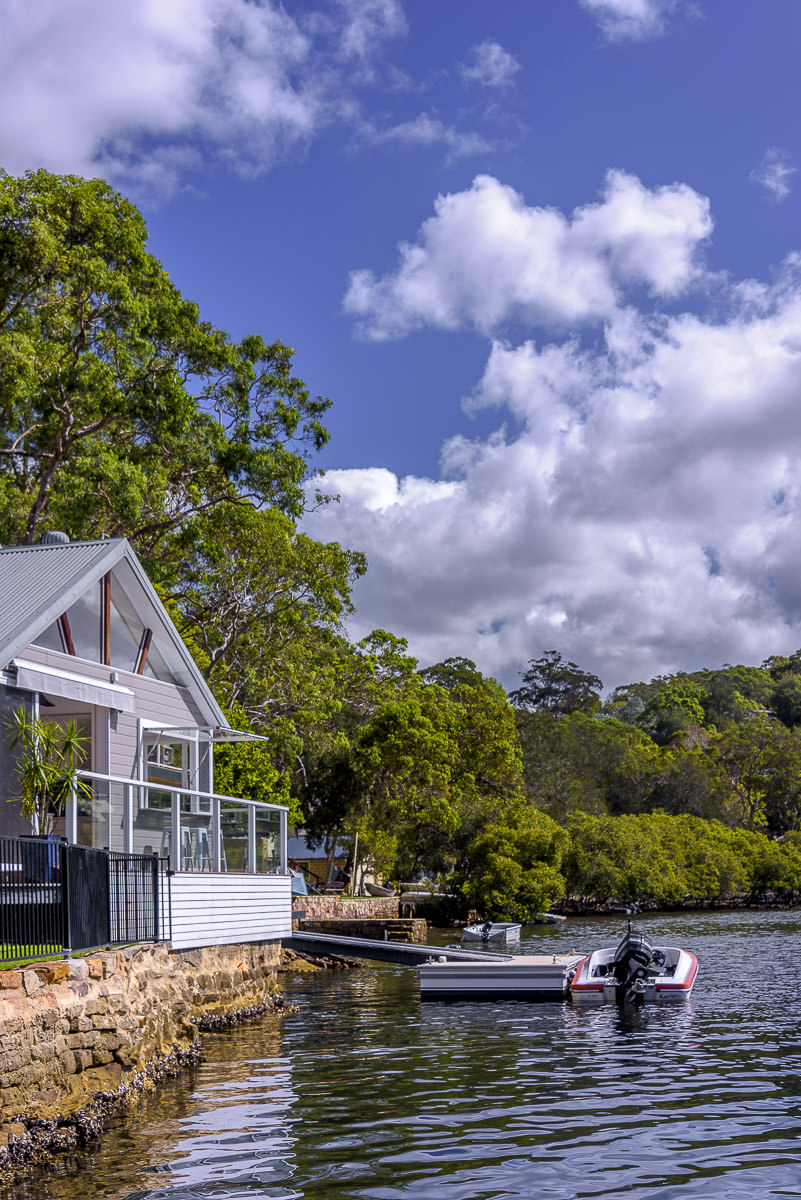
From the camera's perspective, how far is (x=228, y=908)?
20781mm

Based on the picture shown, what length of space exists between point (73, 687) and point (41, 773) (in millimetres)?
3965

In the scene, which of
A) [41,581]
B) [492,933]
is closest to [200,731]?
[41,581]

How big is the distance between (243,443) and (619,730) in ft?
266

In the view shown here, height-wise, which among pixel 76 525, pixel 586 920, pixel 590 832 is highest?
pixel 76 525

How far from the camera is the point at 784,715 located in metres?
139

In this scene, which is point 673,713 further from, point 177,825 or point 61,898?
point 61,898

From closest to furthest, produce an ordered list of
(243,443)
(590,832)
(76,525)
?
1. (76,525)
2. (243,443)
3. (590,832)

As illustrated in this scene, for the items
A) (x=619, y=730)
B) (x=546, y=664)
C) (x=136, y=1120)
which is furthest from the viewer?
(x=546, y=664)

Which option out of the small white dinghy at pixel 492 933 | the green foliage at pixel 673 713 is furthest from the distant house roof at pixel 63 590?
the green foliage at pixel 673 713

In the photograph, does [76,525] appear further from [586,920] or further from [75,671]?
[586,920]

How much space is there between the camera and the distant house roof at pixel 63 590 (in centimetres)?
1852

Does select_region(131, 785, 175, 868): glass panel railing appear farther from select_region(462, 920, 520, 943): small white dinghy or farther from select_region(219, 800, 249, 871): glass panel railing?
select_region(462, 920, 520, 943): small white dinghy

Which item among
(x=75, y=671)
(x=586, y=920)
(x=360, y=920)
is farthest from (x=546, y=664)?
(x=75, y=671)

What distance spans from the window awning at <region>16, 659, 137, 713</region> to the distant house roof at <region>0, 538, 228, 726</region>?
660 millimetres
